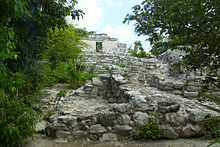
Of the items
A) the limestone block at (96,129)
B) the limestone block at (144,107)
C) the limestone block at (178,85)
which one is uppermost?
the limestone block at (178,85)

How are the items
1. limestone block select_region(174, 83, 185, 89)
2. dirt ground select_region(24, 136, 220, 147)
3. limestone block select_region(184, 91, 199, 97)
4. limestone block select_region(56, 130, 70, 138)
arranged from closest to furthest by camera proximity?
dirt ground select_region(24, 136, 220, 147) → limestone block select_region(56, 130, 70, 138) → limestone block select_region(184, 91, 199, 97) → limestone block select_region(174, 83, 185, 89)

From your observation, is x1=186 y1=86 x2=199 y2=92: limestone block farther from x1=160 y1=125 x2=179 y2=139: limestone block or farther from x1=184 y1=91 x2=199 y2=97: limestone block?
x1=160 y1=125 x2=179 y2=139: limestone block

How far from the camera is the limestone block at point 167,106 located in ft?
10.5

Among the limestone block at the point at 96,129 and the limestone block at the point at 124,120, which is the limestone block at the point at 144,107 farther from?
the limestone block at the point at 96,129

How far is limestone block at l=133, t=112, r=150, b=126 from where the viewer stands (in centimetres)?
310

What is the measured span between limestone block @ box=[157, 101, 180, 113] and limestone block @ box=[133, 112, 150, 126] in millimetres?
355

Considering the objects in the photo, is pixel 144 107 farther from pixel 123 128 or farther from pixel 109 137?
pixel 109 137

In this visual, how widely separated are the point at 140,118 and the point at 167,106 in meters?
0.66

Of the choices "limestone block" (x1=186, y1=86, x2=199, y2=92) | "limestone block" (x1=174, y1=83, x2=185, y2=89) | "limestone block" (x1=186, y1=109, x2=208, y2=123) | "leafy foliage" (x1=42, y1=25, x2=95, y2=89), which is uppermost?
"leafy foliage" (x1=42, y1=25, x2=95, y2=89)

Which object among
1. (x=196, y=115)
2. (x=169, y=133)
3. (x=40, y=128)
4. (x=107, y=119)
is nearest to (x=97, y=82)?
(x=40, y=128)

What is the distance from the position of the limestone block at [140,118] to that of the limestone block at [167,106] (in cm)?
36

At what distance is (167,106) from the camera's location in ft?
10.7

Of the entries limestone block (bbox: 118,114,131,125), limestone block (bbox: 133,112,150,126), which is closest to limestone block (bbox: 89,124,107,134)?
limestone block (bbox: 118,114,131,125)

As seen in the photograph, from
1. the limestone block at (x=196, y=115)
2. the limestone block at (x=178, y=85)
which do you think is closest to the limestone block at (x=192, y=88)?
the limestone block at (x=178, y=85)
